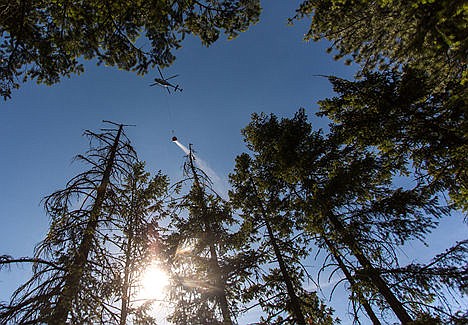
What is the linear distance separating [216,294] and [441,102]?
10850 mm

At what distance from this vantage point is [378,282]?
7078 millimetres

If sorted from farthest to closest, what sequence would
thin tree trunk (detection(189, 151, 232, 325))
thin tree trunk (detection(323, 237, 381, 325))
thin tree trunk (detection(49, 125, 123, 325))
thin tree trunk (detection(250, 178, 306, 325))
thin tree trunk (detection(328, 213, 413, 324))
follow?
thin tree trunk (detection(189, 151, 232, 325)), thin tree trunk (detection(250, 178, 306, 325)), thin tree trunk (detection(323, 237, 381, 325)), thin tree trunk (detection(328, 213, 413, 324)), thin tree trunk (detection(49, 125, 123, 325))

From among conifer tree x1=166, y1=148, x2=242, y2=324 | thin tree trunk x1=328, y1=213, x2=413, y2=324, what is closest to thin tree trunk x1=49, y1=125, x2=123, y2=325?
conifer tree x1=166, y1=148, x2=242, y2=324

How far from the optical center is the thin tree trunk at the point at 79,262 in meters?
4.53

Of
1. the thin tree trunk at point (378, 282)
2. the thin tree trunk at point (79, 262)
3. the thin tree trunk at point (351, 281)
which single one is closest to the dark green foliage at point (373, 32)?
the thin tree trunk at point (378, 282)

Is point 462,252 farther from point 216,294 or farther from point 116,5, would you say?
point 116,5

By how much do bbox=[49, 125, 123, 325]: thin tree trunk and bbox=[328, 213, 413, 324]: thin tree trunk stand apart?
26.1ft

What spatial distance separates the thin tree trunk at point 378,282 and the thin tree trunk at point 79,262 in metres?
7.95

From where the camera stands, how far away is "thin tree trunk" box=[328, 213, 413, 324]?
664 cm

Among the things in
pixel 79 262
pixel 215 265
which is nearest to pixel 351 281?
pixel 215 265

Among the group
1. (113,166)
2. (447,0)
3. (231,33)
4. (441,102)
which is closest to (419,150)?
(441,102)

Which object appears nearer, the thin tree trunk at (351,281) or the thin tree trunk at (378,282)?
the thin tree trunk at (378,282)

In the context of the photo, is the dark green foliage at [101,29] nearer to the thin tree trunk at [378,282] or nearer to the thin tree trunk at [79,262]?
the thin tree trunk at [79,262]

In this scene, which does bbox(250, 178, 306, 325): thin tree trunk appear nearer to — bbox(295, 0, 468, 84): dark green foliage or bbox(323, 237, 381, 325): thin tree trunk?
bbox(323, 237, 381, 325): thin tree trunk
